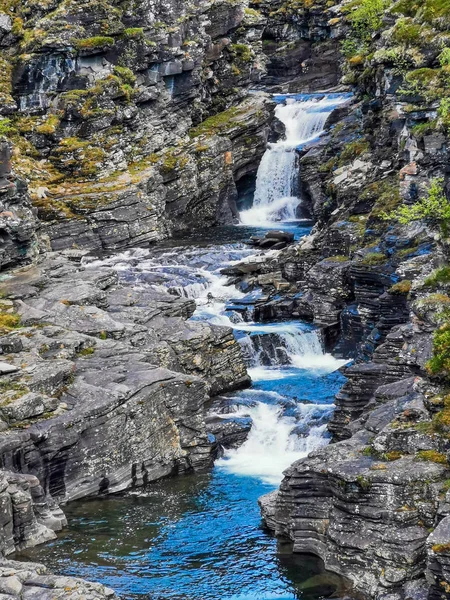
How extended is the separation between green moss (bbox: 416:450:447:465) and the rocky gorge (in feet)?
0.23

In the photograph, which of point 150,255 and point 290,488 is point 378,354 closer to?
point 290,488

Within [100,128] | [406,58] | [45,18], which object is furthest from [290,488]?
[45,18]

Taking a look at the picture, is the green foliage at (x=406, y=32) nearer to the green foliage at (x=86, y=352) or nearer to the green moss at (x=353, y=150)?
the green moss at (x=353, y=150)

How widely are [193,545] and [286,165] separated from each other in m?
58.4

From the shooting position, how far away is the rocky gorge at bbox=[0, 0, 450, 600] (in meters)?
33.1

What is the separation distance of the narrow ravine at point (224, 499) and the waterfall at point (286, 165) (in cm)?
1475

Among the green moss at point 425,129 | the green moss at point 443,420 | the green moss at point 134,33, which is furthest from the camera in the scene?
the green moss at point 134,33

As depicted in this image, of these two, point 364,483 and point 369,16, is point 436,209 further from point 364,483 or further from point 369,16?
point 369,16

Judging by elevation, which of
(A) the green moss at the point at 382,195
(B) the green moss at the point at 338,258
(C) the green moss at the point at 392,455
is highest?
(A) the green moss at the point at 382,195

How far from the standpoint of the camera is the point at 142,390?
4419 centimetres

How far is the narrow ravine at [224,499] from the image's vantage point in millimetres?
33156

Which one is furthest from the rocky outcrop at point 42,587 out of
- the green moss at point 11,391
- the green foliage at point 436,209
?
the green foliage at point 436,209

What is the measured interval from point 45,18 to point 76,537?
206 feet

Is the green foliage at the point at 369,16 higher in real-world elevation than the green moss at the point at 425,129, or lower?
higher
